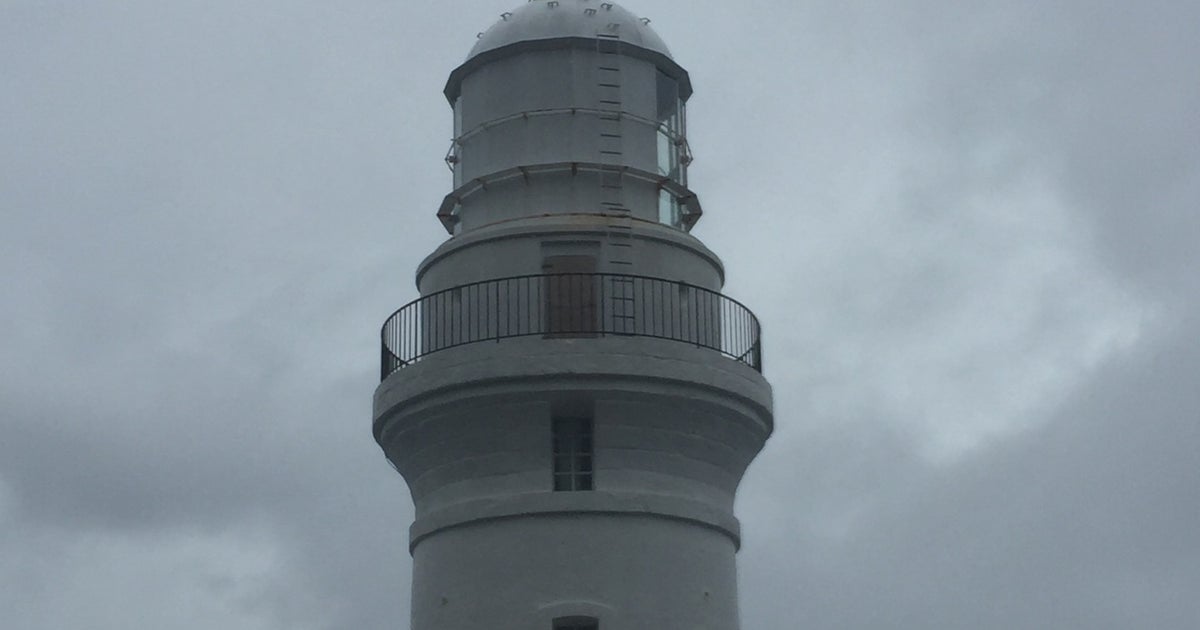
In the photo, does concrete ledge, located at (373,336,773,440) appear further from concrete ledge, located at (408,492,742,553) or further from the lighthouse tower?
concrete ledge, located at (408,492,742,553)

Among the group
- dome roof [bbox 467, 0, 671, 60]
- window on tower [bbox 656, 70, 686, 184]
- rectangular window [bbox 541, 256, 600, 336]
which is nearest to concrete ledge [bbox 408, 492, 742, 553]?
rectangular window [bbox 541, 256, 600, 336]

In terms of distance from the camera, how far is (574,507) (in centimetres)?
2689

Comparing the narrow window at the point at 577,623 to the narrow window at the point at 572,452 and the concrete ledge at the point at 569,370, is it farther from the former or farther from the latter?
the concrete ledge at the point at 569,370

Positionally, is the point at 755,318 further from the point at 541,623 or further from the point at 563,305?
the point at 541,623

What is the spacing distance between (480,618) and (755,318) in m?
6.00

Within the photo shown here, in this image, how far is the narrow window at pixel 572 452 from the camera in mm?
27516

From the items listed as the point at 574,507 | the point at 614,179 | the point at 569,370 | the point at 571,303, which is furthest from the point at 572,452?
the point at 614,179

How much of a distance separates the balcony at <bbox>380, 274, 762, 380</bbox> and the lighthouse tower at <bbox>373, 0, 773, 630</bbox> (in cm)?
3

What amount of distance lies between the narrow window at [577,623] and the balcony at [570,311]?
→ 3860 millimetres

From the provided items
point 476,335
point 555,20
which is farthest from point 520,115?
point 476,335

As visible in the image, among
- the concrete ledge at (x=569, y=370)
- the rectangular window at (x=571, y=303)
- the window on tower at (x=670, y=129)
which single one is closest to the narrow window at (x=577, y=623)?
the concrete ledge at (x=569, y=370)

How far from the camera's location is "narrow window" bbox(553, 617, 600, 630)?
2648 centimetres

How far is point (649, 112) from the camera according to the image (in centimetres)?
2956

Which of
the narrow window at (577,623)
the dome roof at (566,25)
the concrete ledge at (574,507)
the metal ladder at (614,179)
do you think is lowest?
the narrow window at (577,623)
